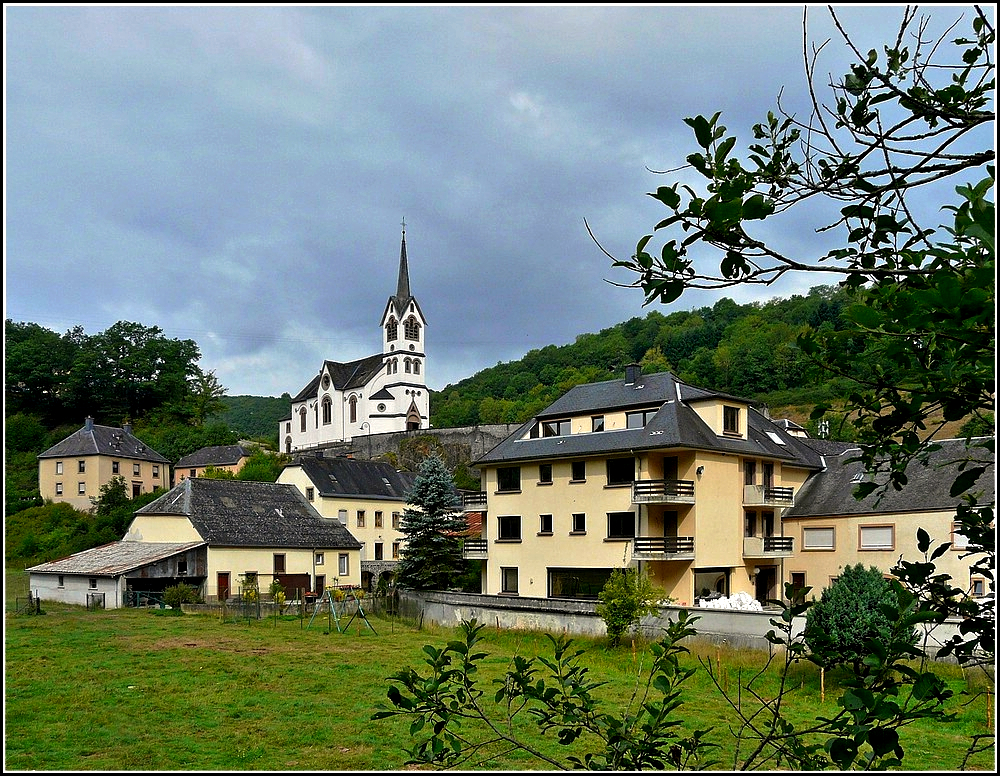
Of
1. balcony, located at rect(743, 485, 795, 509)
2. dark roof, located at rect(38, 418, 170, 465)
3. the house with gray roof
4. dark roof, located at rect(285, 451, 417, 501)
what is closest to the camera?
balcony, located at rect(743, 485, 795, 509)

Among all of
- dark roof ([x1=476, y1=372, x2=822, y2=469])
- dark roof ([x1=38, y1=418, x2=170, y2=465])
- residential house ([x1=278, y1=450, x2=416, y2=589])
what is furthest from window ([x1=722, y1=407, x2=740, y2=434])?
dark roof ([x1=38, y1=418, x2=170, y2=465])

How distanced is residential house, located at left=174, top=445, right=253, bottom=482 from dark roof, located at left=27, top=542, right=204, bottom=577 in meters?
27.1

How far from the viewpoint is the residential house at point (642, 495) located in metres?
26.7

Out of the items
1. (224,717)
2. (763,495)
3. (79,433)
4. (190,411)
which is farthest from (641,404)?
(190,411)

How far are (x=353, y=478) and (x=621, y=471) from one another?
23.0 m

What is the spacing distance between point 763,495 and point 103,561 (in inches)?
1065

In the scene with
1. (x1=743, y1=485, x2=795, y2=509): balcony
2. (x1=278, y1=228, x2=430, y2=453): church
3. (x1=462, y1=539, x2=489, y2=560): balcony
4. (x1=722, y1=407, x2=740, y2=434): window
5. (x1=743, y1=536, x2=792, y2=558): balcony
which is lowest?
(x1=462, y1=539, x2=489, y2=560): balcony

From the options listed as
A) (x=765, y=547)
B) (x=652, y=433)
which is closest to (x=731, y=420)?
(x=652, y=433)

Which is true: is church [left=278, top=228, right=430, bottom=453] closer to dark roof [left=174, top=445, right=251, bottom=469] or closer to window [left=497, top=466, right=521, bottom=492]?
dark roof [left=174, top=445, right=251, bottom=469]

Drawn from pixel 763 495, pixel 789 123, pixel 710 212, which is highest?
pixel 789 123

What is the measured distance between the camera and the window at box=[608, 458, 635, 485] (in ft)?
89.2

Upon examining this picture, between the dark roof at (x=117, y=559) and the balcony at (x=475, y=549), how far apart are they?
11.7m

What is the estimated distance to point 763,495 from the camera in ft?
92.8

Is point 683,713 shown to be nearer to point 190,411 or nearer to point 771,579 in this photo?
point 771,579
